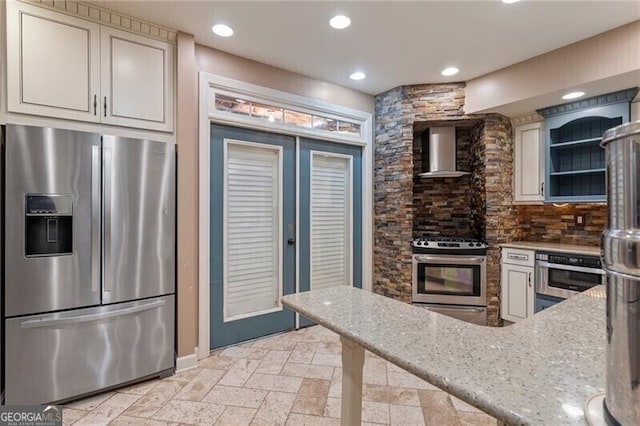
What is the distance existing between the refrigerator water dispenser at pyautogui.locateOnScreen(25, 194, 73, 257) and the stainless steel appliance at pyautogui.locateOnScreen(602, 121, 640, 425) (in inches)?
108

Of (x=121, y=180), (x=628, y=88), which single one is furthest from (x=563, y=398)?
(x=628, y=88)

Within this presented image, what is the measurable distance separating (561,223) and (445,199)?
133 cm

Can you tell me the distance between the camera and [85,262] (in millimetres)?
2195

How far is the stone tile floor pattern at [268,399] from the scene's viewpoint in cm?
203

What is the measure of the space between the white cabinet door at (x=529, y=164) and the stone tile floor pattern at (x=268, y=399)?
8.35 ft

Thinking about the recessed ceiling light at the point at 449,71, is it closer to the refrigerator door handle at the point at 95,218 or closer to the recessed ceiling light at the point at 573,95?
the recessed ceiling light at the point at 573,95

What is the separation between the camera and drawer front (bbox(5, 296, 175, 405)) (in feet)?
6.58

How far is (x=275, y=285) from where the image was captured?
3.40m

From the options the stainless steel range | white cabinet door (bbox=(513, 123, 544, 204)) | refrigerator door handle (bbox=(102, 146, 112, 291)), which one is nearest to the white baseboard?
refrigerator door handle (bbox=(102, 146, 112, 291))

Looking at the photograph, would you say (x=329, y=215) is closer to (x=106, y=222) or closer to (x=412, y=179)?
(x=412, y=179)

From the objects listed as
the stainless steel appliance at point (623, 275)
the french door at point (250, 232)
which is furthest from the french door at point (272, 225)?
the stainless steel appliance at point (623, 275)

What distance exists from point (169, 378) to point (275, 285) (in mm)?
1270

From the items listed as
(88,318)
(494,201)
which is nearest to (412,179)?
(494,201)

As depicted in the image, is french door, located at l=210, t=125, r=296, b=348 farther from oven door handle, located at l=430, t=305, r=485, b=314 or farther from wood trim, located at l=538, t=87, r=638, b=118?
wood trim, located at l=538, t=87, r=638, b=118
